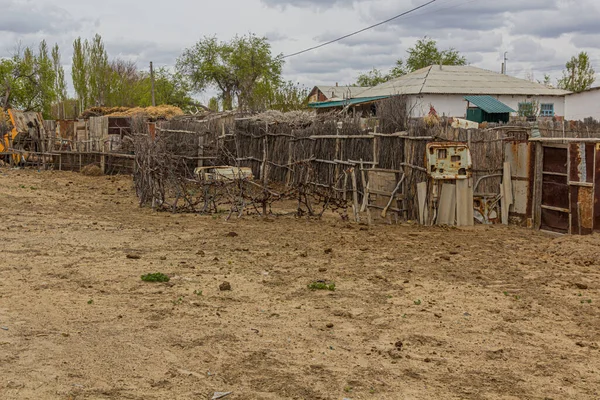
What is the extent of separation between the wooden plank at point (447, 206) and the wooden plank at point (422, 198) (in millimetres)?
255

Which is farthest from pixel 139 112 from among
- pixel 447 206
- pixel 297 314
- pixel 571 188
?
pixel 297 314

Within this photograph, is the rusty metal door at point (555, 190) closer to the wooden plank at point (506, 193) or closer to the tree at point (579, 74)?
the wooden plank at point (506, 193)

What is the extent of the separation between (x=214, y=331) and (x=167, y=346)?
1.76 feet

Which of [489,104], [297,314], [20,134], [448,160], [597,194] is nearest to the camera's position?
[297,314]

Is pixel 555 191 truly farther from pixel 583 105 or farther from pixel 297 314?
pixel 583 105

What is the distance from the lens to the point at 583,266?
30.3ft

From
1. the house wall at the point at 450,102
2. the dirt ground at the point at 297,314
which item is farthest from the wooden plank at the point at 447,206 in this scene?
the house wall at the point at 450,102

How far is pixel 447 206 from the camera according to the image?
40.9ft

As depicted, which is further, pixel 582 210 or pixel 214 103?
pixel 214 103

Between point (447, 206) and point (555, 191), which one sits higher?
point (555, 191)

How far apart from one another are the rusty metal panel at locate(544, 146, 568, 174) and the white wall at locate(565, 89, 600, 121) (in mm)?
19461

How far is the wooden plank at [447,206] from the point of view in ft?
40.7

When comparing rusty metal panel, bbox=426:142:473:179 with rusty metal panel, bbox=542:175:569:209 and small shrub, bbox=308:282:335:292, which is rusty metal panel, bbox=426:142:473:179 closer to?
rusty metal panel, bbox=542:175:569:209

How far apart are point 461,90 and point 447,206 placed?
20.7m
